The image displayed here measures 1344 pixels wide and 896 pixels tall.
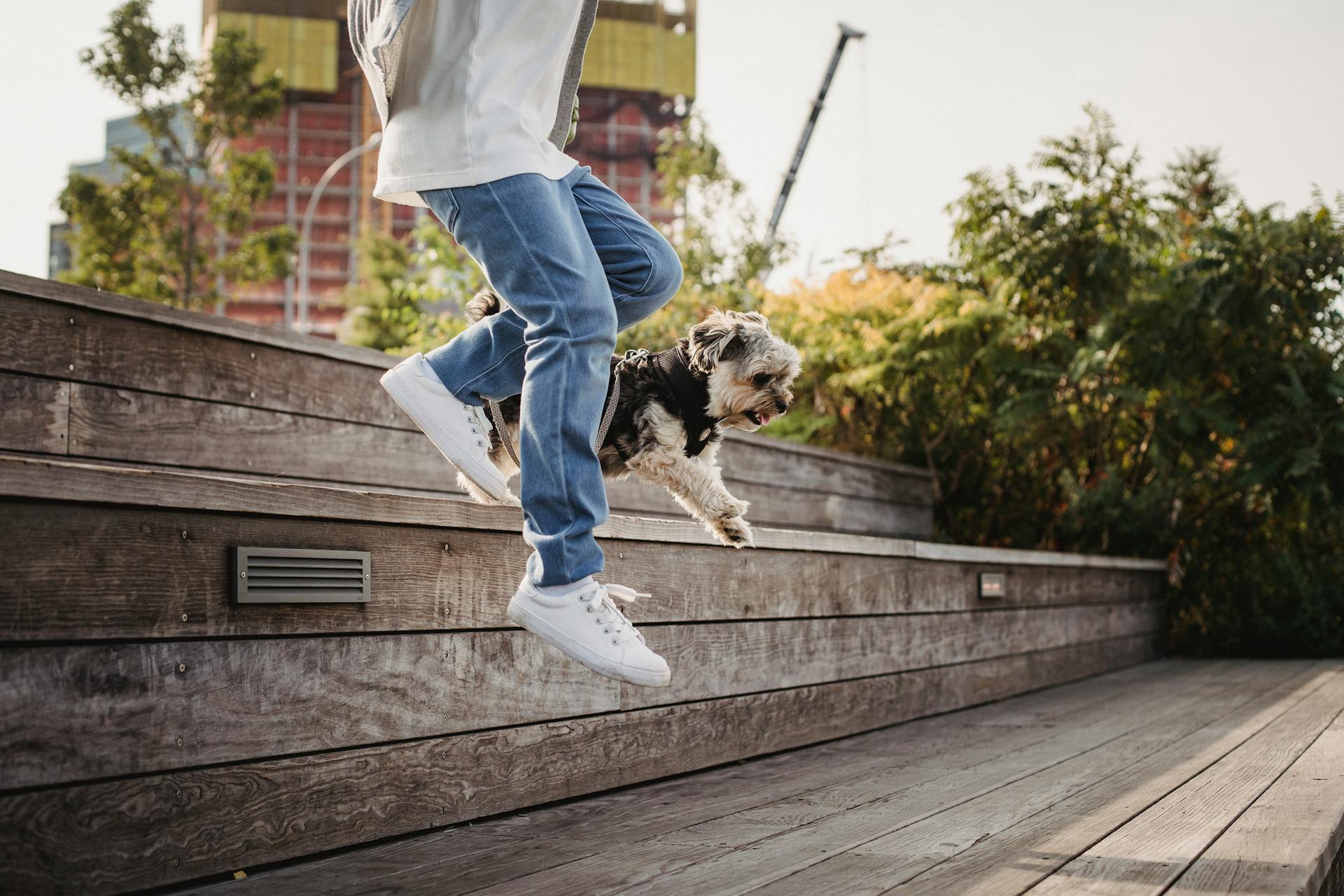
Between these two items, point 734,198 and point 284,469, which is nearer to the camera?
point 284,469

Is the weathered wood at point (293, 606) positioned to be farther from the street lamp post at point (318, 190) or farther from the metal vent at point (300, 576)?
the street lamp post at point (318, 190)

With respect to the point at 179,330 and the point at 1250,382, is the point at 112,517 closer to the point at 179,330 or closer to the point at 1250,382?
the point at 179,330

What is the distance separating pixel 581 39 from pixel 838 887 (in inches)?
68.8

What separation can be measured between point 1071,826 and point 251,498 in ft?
6.13

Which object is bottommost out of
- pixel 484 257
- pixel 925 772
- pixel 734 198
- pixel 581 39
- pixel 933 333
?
pixel 925 772

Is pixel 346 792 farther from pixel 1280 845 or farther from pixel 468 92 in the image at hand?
pixel 1280 845

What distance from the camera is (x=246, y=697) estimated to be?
2.04m

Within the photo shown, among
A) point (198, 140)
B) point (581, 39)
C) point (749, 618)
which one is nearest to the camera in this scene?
point (581, 39)

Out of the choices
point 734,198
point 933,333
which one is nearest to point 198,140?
point 734,198

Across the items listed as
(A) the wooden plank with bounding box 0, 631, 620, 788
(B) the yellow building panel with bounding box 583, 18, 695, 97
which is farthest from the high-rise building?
(A) the wooden plank with bounding box 0, 631, 620, 788

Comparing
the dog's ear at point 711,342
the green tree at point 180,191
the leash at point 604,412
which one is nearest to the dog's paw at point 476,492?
the leash at point 604,412

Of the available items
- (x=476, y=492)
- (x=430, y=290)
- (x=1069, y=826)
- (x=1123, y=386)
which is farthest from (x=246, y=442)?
(x=1123, y=386)

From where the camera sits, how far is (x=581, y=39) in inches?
93.6

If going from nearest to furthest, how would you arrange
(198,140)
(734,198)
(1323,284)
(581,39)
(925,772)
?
(581,39), (925,772), (1323,284), (734,198), (198,140)
